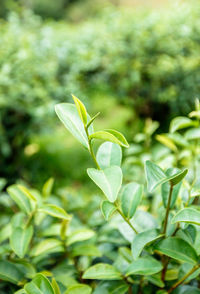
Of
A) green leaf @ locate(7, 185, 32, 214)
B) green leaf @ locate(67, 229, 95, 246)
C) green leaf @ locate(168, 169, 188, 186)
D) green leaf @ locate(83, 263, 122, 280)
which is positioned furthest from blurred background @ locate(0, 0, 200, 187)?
green leaf @ locate(168, 169, 188, 186)

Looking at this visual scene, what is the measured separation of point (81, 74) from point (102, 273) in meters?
3.73

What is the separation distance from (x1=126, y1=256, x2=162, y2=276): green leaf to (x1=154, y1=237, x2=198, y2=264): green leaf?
51 millimetres

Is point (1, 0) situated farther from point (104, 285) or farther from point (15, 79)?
point (104, 285)

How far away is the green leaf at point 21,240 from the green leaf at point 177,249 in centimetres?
42

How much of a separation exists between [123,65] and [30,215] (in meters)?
3.44

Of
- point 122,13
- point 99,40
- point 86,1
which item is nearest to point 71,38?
point 99,40

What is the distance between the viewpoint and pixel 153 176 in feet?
2.23

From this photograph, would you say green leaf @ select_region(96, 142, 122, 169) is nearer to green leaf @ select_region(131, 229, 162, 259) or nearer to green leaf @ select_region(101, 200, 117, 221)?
green leaf @ select_region(101, 200, 117, 221)

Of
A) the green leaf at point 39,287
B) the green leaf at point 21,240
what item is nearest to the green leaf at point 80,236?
the green leaf at point 21,240

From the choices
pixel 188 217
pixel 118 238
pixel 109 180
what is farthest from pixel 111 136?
pixel 118 238

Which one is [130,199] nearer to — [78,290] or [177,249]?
[177,249]

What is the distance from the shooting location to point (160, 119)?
477cm

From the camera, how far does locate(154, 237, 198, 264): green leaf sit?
28.1 inches

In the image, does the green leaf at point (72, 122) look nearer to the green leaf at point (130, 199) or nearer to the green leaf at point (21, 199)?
the green leaf at point (130, 199)
